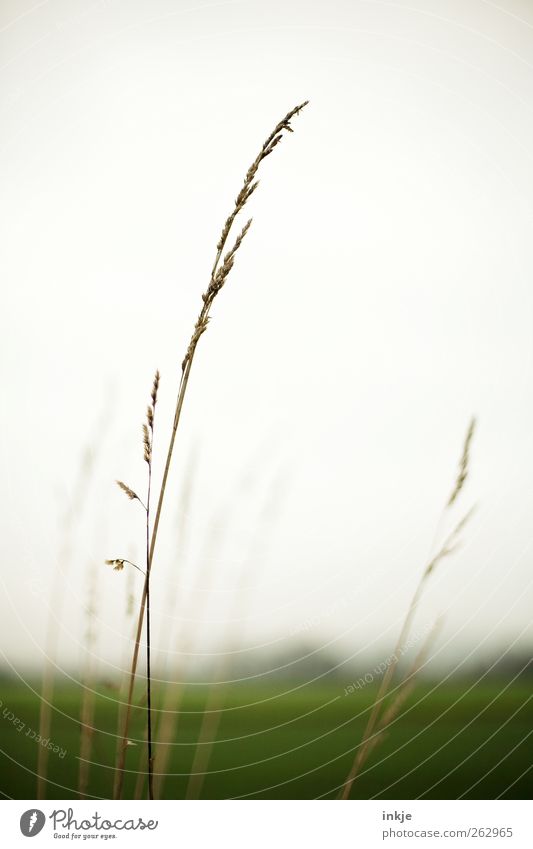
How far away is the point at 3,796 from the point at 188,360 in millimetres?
741

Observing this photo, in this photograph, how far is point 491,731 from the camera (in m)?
1.00

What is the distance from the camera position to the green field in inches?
35.1

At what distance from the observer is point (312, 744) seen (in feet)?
3.12

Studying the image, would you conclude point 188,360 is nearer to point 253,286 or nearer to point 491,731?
point 253,286
